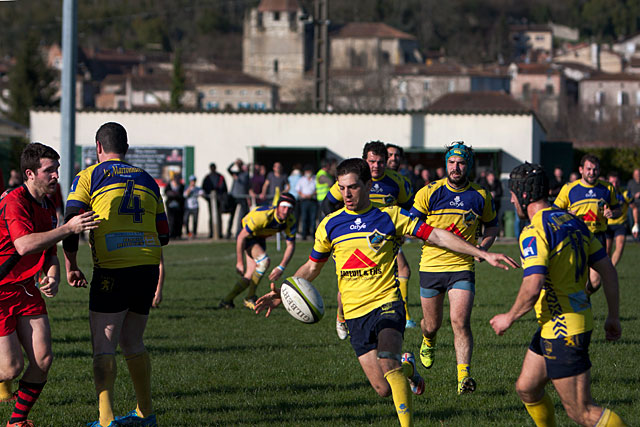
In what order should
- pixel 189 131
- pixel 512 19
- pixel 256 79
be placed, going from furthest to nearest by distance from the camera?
pixel 512 19
pixel 256 79
pixel 189 131

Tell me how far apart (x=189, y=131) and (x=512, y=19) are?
17070cm

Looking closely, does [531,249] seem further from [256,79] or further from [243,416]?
[256,79]

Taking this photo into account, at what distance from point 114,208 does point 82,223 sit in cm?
46

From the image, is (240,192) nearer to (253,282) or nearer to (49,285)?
(253,282)

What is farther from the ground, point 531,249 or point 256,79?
point 256,79

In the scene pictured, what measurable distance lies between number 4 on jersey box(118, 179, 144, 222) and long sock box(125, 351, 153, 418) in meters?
1.04

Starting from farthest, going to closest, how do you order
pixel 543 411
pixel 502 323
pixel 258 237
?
pixel 258 237 < pixel 543 411 < pixel 502 323

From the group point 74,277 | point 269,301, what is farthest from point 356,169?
point 74,277

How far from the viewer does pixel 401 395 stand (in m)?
6.02

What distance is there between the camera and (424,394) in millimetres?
7828

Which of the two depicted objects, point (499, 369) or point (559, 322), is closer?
point (559, 322)

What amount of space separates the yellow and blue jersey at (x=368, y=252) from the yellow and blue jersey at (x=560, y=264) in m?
1.22

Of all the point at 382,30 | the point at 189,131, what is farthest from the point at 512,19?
the point at 189,131

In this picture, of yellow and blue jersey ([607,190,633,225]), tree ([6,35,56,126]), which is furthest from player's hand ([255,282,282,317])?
tree ([6,35,56,126])
